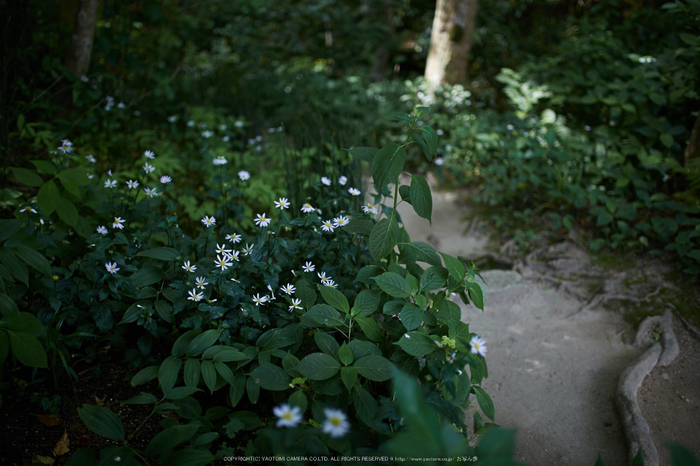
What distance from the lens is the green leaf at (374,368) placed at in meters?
1.19

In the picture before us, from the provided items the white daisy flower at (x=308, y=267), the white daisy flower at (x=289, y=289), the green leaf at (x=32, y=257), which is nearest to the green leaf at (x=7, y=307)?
the green leaf at (x=32, y=257)

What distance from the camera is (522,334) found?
85.0 inches

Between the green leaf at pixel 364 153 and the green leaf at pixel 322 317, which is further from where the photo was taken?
the green leaf at pixel 364 153

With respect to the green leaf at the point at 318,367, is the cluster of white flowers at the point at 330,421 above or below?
above

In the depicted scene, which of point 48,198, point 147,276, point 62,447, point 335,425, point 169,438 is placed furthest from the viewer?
point 48,198

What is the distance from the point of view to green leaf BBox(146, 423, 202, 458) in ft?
3.65

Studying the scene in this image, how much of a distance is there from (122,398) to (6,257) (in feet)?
1.88

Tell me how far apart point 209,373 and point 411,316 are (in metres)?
0.63

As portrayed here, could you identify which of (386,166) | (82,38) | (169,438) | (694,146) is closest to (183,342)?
(169,438)

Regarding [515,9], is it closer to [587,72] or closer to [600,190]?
[587,72]

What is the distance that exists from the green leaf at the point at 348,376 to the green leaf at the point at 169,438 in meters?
0.43

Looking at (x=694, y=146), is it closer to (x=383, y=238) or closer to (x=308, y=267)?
(x=383, y=238)

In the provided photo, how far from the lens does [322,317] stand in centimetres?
134

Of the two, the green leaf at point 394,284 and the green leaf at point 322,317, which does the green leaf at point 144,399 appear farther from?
the green leaf at point 394,284
